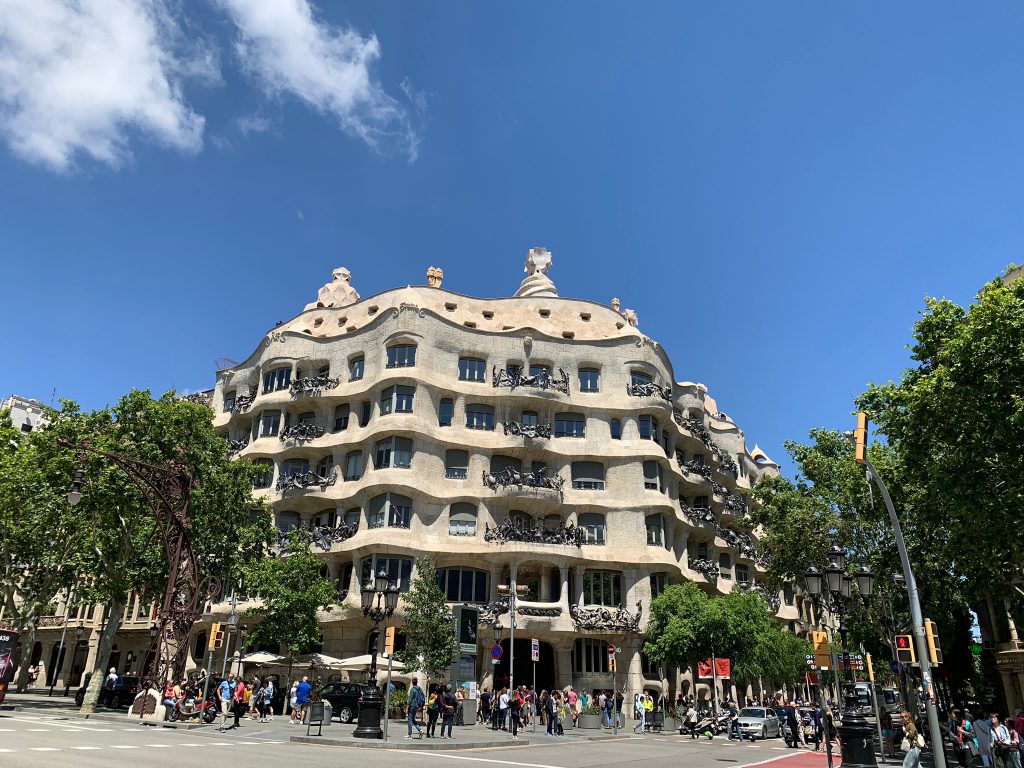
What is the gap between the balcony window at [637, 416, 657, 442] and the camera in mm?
46000

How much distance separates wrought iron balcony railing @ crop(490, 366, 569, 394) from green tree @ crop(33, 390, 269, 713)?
16.6m

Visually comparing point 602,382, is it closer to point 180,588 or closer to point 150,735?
point 180,588

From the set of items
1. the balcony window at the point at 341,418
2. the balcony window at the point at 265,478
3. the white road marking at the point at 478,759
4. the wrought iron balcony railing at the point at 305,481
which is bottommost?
the white road marking at the point at 478,759

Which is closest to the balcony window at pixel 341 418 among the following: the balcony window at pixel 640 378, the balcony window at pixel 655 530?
the balcony window at pixel 640 378

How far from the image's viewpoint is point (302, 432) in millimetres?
44562

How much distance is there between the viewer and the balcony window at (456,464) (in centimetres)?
4288

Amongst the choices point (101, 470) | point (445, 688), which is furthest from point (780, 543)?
point (101, 470)

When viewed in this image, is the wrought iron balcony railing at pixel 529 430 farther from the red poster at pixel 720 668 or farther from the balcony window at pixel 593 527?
the red poster at pixel 720 668

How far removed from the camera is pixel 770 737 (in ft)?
117

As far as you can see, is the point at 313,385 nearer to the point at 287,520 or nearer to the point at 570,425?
the point at 287,520

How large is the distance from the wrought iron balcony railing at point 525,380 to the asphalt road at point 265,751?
21.7 metres

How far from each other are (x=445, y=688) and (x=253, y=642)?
14182 millimetres

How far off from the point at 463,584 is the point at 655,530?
12010 mm

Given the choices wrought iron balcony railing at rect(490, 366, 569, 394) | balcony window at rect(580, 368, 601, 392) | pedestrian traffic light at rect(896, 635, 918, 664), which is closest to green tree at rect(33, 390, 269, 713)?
wrought iron balcony railing at rect(490, 366, 569, 394)
